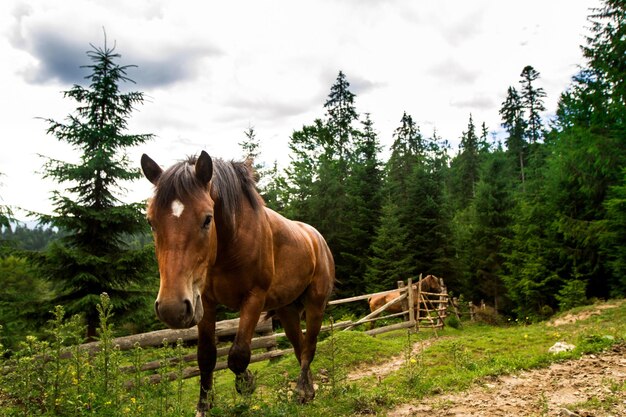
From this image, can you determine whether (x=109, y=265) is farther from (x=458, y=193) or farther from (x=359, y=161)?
(x=458, y=193)

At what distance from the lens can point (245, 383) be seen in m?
3.31

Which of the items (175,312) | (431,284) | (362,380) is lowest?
(362,380)

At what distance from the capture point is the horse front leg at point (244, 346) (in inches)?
128

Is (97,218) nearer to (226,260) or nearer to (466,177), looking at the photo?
(226,260)

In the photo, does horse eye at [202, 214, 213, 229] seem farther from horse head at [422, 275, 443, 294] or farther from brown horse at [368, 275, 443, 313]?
horse head at [422, 275, 443, 294]

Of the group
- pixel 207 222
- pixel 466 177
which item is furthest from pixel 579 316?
pixel 466 177

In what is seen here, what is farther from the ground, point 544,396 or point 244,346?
point 244,346

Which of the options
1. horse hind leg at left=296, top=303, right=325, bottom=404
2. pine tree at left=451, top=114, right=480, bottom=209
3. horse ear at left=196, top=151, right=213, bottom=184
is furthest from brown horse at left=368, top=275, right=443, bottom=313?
pine tree at left=451, top=114, right=480, bottom=209

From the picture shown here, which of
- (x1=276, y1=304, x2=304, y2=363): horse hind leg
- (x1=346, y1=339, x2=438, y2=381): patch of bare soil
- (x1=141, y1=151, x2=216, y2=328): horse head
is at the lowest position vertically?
(x1=346, y1=339, x2=438, y2=381): patch of bare soil

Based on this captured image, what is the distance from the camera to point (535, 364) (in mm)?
5242

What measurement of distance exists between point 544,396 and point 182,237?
3626mm

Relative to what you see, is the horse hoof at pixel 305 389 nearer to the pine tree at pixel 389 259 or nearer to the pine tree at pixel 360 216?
the pine tree at pixel 389 259

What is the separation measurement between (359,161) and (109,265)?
22.7 m

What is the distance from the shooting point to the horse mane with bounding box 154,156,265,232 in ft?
8.82
